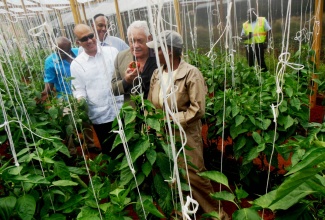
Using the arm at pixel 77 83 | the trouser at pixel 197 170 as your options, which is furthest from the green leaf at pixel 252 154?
the arm at pixel 77 83

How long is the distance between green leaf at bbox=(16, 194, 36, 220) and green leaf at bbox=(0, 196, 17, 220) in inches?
0.6

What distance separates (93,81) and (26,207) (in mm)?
1273

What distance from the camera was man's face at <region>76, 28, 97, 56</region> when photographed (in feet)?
6.31

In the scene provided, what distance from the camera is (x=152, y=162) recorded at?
0.99 meters

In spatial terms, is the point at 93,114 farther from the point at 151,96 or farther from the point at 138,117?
the point at 138,117

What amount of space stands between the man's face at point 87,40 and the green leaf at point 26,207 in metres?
1.36

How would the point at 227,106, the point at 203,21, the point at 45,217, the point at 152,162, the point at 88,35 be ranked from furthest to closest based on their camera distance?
the point at 203,21 → the point at 88,35 → the point at 227,106 → the point at 152,162 → the point at 45,217

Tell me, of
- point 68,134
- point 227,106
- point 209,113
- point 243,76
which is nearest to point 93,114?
point 68,134

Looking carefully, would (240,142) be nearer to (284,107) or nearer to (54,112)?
(284,107)

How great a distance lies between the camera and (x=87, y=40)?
6.39 feet

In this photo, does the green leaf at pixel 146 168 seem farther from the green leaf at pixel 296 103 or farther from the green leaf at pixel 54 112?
the green leaf at pixel 296 103

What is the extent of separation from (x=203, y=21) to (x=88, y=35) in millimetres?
3386

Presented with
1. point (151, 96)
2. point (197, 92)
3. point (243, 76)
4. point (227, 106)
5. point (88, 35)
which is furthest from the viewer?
point (243, 76)

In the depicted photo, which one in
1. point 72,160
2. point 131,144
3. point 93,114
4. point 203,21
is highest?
point 203,21
